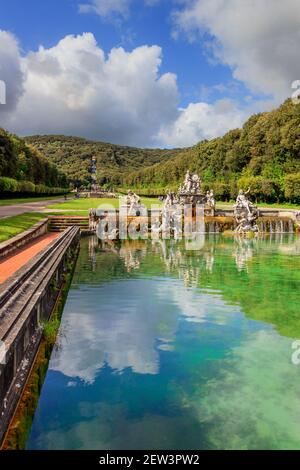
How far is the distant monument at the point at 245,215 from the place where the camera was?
25984 millimetres

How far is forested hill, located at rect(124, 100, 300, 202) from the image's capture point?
5262 cm

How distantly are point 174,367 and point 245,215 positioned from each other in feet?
70.1

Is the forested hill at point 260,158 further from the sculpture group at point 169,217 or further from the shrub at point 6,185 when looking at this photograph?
the shrub at point 6,185

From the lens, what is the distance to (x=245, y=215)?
2622cm

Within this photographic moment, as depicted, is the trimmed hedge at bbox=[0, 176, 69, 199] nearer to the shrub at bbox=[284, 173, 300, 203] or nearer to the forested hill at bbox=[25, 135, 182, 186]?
the shrub at bbox=[284, 173, 300, 203]

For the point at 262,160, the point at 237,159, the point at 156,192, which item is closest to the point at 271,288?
the point at 262,160

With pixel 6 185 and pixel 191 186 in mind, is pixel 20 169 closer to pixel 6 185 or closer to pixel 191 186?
pixel 6 185

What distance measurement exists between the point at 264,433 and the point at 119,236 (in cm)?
1988

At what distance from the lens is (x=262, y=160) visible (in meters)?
61.3

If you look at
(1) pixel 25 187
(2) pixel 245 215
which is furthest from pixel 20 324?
(1) pixel 25 187

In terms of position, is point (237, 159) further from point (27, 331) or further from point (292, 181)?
point (27, 331)

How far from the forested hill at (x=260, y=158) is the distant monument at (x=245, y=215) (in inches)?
905
